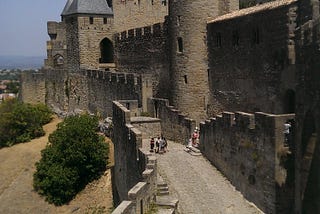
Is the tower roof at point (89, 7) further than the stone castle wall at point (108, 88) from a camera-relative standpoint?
Yes

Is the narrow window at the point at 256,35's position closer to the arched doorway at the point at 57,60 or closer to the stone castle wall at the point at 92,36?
the stone castle wall at the point at 92,36

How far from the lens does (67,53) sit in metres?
42.2

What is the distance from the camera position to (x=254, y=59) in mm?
23953

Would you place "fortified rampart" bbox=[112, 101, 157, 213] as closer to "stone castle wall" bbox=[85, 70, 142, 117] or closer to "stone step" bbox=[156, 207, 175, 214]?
"stone step" bbox=[156, 207, 175, 214]

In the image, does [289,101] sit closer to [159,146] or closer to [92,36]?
[159,146]

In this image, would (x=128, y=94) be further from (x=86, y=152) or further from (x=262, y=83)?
(x=262, y=83)

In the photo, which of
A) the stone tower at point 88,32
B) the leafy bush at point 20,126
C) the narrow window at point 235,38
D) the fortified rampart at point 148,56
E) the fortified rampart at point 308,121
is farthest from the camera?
the stone tower at point 88,32

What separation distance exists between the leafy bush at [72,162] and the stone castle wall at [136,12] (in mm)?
12954

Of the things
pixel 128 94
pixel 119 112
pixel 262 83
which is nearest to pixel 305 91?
pixel 262 83

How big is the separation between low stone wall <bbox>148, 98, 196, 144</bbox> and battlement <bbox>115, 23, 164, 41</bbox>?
4.55 metres

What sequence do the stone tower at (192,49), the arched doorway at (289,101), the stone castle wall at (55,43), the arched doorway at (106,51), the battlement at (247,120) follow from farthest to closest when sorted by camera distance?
the stone castle wall at (55,43) < the arched doorway at (106,51) < the stone tower at (192,49) < the arched doorway at (289,101) < the battlement at (247,120)

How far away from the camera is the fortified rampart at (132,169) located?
13267 mm

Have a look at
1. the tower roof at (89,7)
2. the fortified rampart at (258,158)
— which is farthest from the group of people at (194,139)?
the tower roof at (89,7)

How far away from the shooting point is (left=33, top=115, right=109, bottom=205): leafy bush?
2936 centimetres
